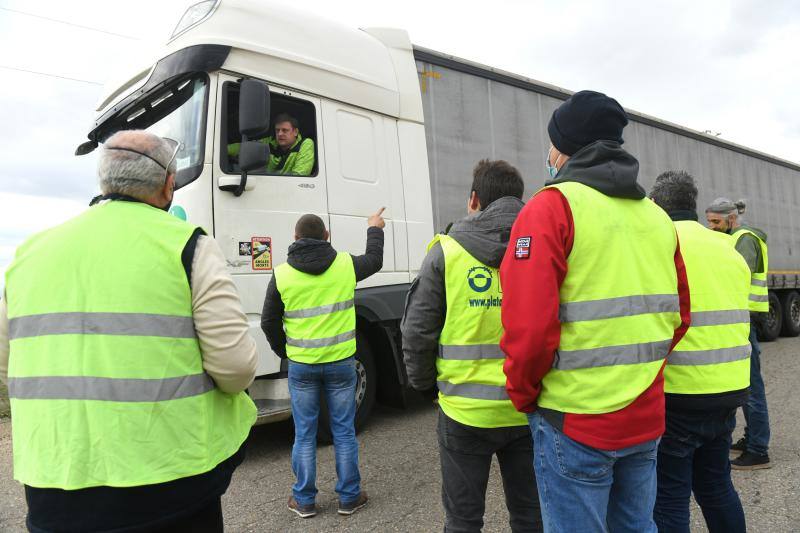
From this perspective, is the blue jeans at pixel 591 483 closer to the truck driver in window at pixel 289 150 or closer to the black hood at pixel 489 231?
the black hood at pixel 489 231

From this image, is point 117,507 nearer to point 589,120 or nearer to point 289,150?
point 589,120

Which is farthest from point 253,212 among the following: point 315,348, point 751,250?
point 751,250

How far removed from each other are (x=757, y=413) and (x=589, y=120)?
127 inches

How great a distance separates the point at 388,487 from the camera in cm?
377

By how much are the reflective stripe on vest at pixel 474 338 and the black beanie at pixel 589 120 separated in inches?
22.1

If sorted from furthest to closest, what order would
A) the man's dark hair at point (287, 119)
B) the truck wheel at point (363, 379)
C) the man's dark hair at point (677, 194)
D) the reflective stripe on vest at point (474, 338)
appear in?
the truck wheel at point (363, 379) → the man's dark hair at point (287, 119) → the man's dark hair at point (677, 194) → the reflective stripe on vest at point (474, 338)

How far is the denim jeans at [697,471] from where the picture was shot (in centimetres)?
223

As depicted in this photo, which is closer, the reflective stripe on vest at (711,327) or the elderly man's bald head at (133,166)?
the elderly man's bald head at (133,166)

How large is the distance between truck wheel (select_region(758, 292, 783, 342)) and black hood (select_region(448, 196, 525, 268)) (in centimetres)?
1084

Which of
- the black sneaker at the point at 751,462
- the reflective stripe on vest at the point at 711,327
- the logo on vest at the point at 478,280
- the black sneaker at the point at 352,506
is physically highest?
the logo on vest at the point at 478,280

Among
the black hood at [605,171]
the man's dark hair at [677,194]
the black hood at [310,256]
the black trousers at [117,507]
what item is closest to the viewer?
the black trousers at [117,507]

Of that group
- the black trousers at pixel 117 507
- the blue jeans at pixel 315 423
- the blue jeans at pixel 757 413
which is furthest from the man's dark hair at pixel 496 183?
the blue jeans at pixel 757 413

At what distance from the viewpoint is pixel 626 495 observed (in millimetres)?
1711

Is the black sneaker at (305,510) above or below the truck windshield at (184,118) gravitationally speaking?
below
